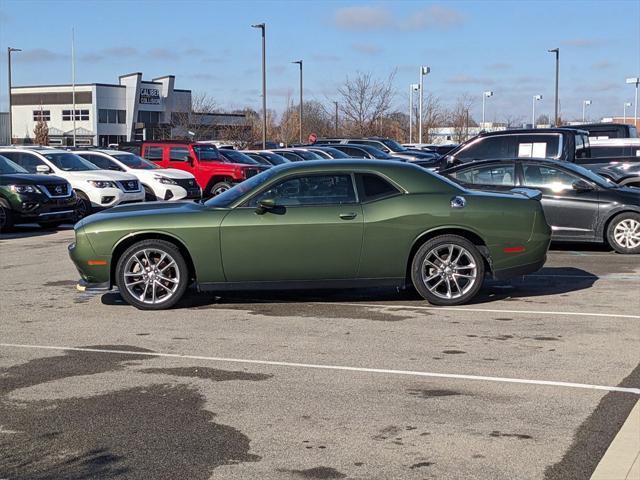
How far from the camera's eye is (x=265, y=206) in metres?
9.23

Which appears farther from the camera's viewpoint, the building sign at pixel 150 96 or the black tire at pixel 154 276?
the building sign at pixel 150 96

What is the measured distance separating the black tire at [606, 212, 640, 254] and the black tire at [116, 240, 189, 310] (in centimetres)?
739

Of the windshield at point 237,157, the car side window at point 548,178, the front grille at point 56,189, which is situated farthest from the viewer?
the windshield at point 237,157

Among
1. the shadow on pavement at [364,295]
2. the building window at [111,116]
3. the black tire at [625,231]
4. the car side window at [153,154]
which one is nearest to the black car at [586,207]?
the black tire at [625,231]

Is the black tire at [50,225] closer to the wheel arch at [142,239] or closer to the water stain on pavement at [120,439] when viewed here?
the wheel arch at [142,239]

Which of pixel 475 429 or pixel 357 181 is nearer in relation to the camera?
pixel 475 429

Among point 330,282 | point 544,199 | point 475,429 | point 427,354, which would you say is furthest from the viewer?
point 544,199

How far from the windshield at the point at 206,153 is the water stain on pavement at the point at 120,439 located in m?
20.2

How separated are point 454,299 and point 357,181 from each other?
63.5 inches

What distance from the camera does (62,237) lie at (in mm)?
17328

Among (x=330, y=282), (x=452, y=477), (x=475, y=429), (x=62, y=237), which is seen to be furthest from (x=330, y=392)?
(x=62, y=237)

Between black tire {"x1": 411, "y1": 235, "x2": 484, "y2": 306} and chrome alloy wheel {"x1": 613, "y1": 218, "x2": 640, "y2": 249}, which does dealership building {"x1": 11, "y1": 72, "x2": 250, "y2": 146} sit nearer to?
chrome alloy wheel {"x1": 613, "y1": 218, "x2": 640, "y2": 249}

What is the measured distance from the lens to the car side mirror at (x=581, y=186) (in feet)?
45.3

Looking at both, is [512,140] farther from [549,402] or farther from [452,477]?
[452,477]
